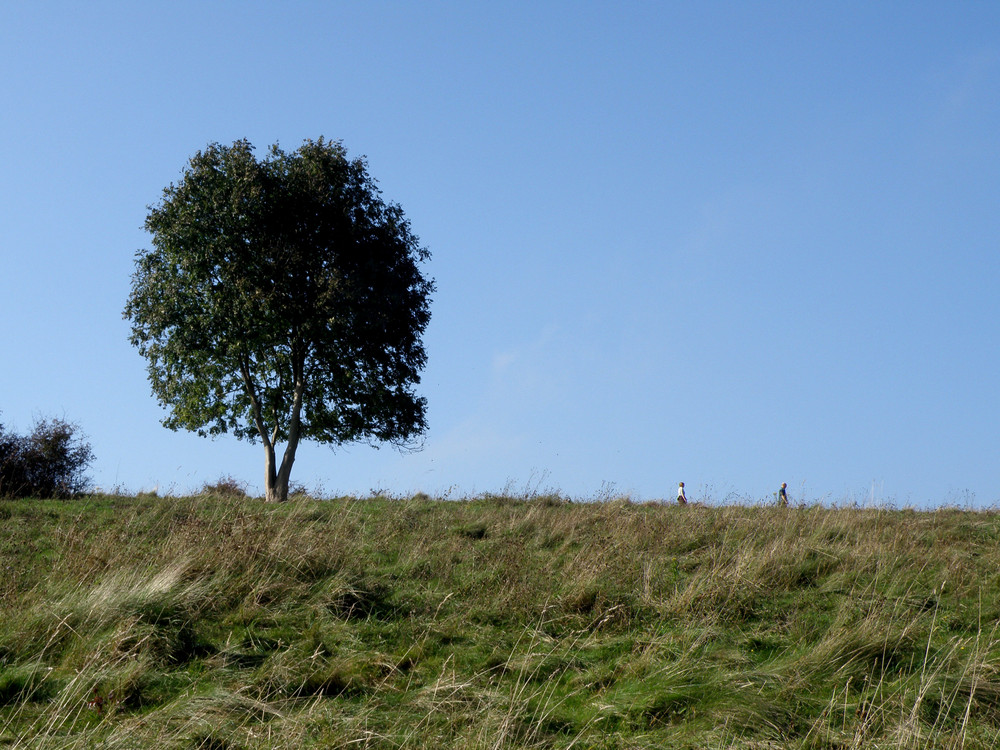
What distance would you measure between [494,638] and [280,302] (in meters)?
22.1

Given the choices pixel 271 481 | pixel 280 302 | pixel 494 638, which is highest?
pixel 280 302

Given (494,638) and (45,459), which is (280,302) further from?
(494,638)

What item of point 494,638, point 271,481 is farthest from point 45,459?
point 494,638

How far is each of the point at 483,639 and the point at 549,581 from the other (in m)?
1.95

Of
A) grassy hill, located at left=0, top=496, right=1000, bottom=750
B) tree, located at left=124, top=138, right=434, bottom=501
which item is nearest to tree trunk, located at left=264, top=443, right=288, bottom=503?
tree, located at left=124, top=138, right=434, bottom=501

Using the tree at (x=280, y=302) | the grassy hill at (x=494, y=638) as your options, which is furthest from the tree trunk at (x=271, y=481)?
the grassy hill at (x=494, y=638)

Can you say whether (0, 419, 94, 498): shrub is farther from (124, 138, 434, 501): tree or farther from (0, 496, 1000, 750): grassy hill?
(0, 496, 1000, 750): grassy hill

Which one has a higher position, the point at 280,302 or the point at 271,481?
the point at 280,302

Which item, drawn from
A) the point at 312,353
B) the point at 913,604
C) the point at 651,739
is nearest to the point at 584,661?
the point at 651,739

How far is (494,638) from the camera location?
806 cm

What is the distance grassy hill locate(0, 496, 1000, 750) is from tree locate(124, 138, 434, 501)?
15.9 meters

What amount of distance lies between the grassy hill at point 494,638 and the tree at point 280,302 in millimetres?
15950

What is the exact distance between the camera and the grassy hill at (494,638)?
6.06 m

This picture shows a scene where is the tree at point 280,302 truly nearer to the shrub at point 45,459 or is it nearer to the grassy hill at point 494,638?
the shrub at point 45,459
